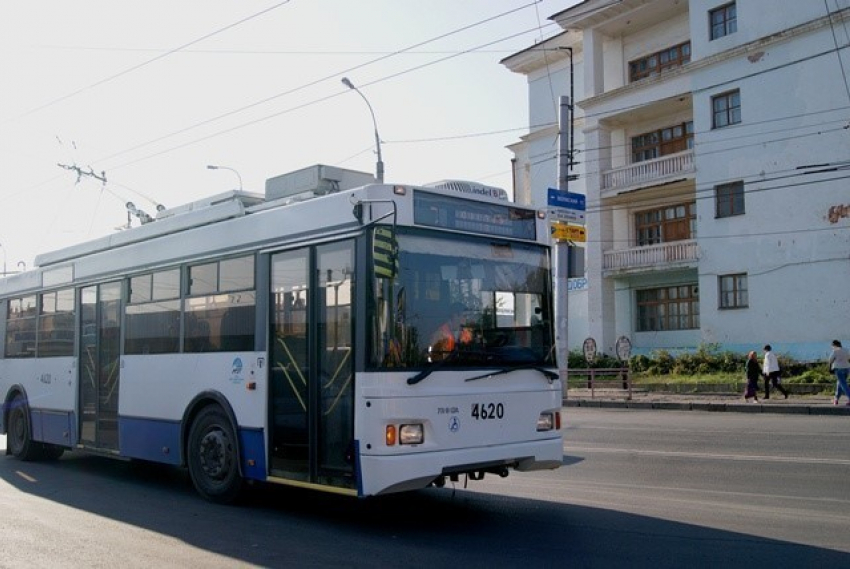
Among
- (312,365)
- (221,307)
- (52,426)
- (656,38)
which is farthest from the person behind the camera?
(656,38)

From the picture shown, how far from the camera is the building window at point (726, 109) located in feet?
103

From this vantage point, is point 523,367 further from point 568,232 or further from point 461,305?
point 568,232

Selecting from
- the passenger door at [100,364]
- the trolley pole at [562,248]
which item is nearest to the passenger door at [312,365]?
the passenger door at [100,364]

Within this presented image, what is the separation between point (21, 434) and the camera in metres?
14.0

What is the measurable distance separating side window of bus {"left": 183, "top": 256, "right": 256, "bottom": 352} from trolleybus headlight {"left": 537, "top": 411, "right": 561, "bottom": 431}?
312cm

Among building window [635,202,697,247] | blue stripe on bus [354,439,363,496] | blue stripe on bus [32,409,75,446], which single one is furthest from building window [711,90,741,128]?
blue stripe on bus [354,439,363,496]

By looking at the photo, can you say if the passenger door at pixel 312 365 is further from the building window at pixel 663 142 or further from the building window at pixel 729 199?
the building window at pixel 663 142

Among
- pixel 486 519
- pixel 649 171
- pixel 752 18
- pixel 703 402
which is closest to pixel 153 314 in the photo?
pixel 486 519

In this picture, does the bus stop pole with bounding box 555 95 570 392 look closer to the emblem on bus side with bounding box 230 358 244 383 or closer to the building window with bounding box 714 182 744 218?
the building window with bounding box 714 182 744 218

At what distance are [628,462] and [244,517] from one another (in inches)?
240

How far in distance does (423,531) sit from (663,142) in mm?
30696

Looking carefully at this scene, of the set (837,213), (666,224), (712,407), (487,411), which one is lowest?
(712,407)

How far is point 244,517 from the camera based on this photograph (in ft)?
28.5

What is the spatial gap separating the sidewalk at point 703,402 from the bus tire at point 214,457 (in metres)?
17.7
